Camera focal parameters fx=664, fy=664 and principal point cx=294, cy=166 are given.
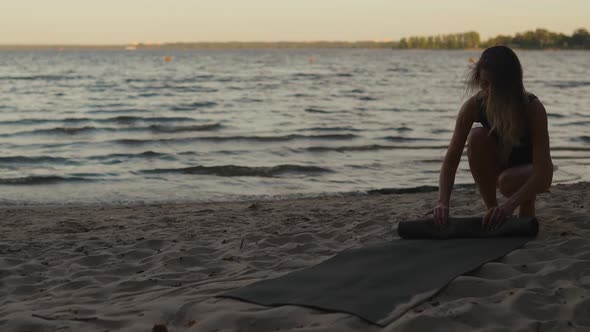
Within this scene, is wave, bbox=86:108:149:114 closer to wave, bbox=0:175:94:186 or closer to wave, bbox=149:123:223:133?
wave, bbox=149:123:223:133

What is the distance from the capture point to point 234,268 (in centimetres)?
450

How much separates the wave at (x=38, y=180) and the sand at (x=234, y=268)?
8.75 feet

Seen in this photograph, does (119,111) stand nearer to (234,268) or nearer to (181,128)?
(181,128)

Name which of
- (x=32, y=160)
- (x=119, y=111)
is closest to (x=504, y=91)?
(x=32, y=160)

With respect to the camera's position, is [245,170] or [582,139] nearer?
[245,170]

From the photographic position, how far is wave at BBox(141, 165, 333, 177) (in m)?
11.0

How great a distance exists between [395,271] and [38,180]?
7.77 m

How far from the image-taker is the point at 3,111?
2066 centimetres

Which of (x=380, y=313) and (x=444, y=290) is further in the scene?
(x=444, y=290)

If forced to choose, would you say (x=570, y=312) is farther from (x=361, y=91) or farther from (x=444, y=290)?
(x=361, y=91)

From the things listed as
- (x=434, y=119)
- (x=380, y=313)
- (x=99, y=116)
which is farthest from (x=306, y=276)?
(x=99, y=116)

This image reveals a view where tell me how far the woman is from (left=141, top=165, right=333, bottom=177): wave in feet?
20.9

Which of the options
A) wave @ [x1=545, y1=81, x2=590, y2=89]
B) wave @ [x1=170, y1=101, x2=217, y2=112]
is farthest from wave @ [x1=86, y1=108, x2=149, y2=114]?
wave @ [x1=545, y1=81, x2=590, y2=89]

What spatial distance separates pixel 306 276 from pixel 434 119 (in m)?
15.5
